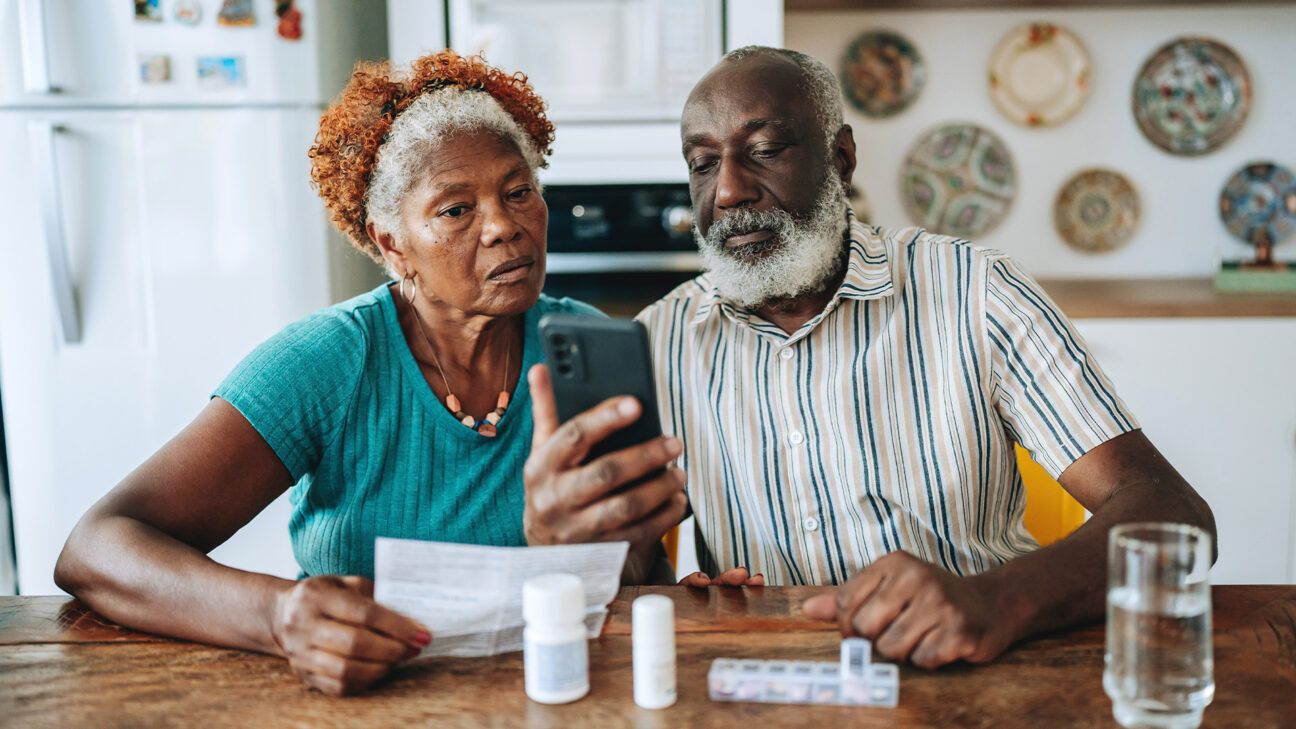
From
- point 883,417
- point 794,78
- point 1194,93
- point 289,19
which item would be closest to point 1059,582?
point 883,417

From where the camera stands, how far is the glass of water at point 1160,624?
768 mm

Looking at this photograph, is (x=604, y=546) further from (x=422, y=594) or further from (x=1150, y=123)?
(x=1150, y=123)

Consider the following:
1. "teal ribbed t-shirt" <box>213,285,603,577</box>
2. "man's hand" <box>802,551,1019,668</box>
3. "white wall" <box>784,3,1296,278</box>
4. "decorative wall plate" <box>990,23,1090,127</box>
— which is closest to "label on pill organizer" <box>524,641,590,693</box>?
"man's hand" <box>802,551,1019,668</box>

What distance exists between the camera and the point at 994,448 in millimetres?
1346

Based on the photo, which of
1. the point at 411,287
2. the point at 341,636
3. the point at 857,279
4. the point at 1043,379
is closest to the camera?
the point at 341,636

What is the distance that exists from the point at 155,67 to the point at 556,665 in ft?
6.28

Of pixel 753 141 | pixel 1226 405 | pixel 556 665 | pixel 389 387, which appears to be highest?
pixel 753 141

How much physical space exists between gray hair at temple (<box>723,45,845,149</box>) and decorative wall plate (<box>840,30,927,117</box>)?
4.87 ft

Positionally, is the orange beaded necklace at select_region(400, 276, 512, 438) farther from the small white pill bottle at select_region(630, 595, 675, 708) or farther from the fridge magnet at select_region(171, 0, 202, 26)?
the fridge magnet at select_region(171, 0, 202, 26)

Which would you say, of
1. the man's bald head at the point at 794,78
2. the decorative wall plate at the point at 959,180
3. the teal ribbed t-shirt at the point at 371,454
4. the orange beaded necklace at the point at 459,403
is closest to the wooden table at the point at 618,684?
the teal ribbed t-shirt at the point at 371,454

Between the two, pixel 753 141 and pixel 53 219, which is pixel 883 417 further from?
pixel 53 219

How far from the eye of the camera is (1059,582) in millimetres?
979

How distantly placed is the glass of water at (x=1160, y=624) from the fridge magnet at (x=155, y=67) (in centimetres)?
214

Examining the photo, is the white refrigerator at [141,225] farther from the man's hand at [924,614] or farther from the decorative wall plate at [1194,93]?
the decorative wall plate at [1194,93]
